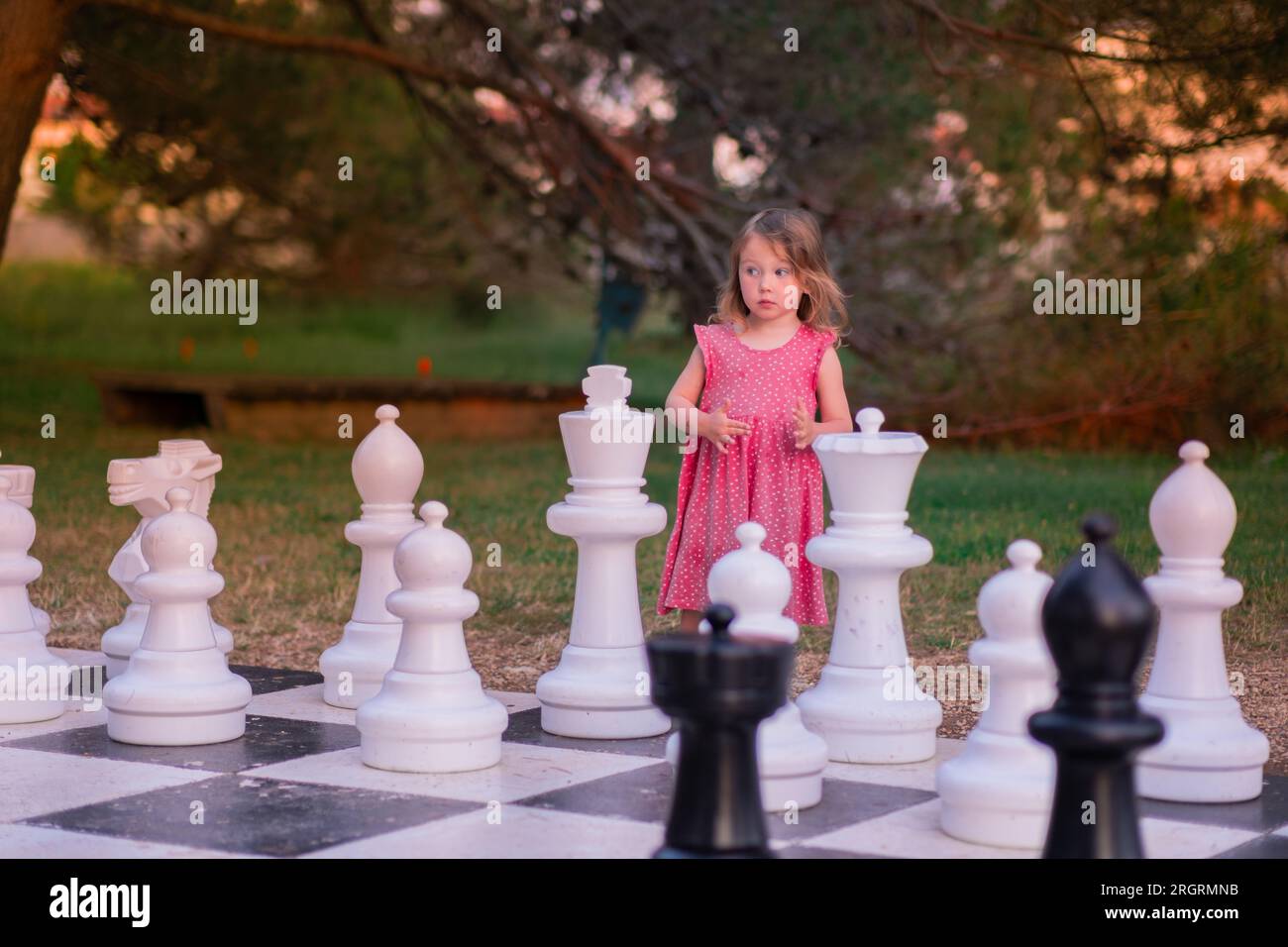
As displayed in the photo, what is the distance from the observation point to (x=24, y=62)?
583cm

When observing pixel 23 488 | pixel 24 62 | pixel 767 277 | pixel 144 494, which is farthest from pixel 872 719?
pixel 24 62

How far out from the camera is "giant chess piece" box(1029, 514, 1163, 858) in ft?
5.82

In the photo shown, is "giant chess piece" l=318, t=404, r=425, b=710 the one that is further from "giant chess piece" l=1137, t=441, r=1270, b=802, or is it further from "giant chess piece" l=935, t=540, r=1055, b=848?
"giant chess piece" l=1137, t=441, r=1270, b=802

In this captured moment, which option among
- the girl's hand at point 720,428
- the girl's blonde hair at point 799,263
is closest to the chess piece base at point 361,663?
the girl's hand at point 720,428

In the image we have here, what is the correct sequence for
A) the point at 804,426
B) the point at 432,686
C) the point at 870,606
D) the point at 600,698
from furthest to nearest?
1. the point at 804,426
2. the point at 600,698
3. the point at 870,606
4. the point at 432,686

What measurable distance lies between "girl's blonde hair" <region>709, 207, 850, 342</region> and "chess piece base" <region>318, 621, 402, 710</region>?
1.03m

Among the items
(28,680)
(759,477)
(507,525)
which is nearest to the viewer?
(28,680)

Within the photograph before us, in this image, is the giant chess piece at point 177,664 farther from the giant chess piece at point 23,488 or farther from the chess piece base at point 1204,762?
the chess piece base at point 1204,762

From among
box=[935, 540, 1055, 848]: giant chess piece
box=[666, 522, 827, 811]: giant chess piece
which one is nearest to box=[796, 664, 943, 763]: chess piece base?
box=[666, 522, 827, 811]: giant chess piece

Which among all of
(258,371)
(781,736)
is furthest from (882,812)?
(258,371)

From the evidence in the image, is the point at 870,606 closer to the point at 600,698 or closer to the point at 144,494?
the point at 600,698

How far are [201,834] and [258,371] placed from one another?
9.54 metres

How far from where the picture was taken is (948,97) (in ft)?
29.1

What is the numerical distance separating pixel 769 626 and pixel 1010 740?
0.41m
